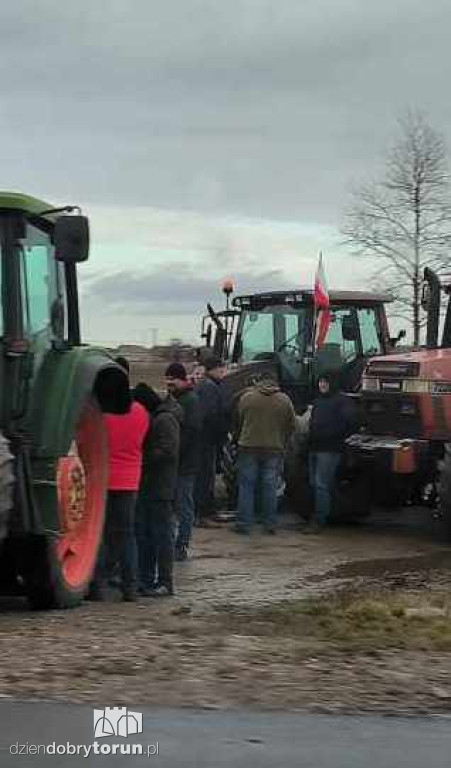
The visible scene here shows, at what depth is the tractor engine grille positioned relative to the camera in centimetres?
1223

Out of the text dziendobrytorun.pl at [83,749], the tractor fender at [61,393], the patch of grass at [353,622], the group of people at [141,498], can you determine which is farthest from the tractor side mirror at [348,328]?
the text dziendobrytorun.pl at [83,749]

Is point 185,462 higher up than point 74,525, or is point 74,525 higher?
point 185,462

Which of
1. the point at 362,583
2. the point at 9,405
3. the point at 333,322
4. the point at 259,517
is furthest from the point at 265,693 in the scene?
the point at 333,322

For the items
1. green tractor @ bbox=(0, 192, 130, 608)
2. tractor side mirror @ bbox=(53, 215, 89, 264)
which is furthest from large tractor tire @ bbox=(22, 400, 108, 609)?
tractor side mirror @ bbox=(53, 215, 89, 264)

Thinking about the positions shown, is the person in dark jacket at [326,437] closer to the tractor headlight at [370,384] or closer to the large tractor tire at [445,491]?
the tractor headlight at [370,384]

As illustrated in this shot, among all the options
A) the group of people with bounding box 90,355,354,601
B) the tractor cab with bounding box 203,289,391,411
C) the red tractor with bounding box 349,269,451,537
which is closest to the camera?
the group of people with bounding box 90,355,354,601

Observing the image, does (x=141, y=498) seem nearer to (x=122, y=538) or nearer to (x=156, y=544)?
(x=156, y=544)

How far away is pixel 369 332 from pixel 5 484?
363 inches

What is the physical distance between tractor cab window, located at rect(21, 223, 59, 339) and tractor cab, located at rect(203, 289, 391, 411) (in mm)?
6570

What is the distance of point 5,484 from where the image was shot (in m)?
6.78

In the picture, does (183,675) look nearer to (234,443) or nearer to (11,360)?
(11,360)

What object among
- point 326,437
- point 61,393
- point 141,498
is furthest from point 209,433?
point 61,393

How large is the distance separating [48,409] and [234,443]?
647cm

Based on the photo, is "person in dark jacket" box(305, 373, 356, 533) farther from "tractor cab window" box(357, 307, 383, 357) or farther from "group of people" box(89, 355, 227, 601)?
"group of people" box(89, 355, 227, 601)
